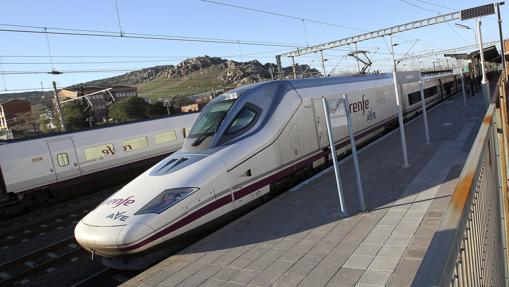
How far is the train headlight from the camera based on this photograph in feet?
22.3

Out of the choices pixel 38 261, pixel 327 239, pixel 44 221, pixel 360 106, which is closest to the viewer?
pixel 327 239

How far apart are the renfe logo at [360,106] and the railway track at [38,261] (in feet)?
29.4

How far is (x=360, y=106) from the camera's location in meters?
14.4

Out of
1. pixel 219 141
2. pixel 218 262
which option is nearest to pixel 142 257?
pixel 218 262

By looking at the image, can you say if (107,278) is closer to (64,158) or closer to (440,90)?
(64,158)

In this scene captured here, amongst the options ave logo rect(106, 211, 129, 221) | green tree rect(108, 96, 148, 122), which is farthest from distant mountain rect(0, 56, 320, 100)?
ave logo rect(106, 211, 129, 221)

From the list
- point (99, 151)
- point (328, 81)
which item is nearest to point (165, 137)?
point (99, 151)

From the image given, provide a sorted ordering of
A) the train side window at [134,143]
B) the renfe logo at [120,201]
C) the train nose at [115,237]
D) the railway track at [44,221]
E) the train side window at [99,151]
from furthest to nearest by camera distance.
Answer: the train side window at [134,143] → the train side window at [99,151] → the railway track at [44,221] → the renfe logo at [120,201] → the train nose at [115,237]

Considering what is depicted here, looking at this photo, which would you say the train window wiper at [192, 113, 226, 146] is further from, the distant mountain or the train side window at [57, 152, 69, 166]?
the distant mountain

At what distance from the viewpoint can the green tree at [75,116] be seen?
188 feet

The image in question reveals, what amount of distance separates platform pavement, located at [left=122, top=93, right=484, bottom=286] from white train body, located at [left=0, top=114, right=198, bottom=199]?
9616mm

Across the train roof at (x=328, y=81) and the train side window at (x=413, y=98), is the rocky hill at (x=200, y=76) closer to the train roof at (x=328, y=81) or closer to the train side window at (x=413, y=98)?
the train side window at (x=413, y=98)

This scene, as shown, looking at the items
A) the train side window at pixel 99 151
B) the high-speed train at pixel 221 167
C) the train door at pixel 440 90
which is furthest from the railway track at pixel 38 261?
the train door at pixel 440 90

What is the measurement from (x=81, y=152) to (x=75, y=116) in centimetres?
4667
